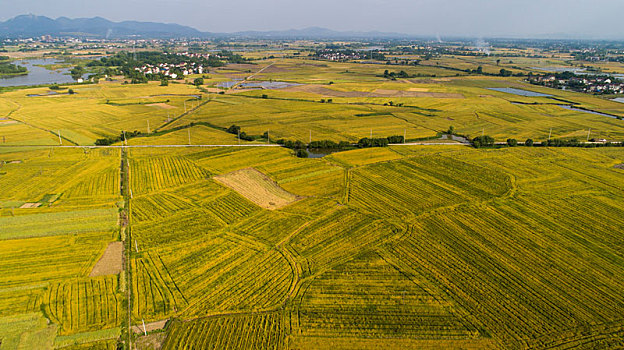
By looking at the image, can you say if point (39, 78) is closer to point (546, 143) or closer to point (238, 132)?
point (238, 132)

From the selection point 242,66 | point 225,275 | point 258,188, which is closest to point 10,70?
point 242,66

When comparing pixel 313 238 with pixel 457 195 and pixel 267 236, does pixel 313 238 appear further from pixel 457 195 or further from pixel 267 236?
pixel 457 195

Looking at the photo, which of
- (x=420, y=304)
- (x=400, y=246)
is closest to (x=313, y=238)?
(x=400, y=246)

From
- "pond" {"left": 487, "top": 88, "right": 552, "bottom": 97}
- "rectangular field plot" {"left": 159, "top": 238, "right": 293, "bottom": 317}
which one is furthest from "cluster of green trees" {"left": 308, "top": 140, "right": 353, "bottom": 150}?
"pond" {"left": 487, "top": 88, "right": 552, "bottom": 97}

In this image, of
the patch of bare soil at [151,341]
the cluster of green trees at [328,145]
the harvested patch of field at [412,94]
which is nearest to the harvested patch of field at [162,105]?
the cluster of green trees at [328,145]

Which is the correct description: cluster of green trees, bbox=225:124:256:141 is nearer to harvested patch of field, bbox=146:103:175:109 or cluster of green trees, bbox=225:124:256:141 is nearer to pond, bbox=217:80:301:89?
harvested patch of field, bbox=146:103:175:109

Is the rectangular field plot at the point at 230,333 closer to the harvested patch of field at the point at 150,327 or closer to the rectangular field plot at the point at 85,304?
the harvested patch of field at the point at 150,327

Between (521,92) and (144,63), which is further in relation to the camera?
(144,63)
